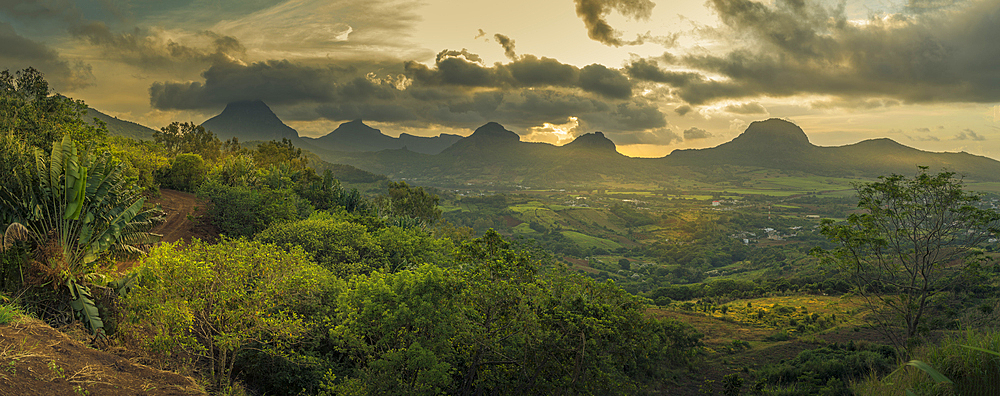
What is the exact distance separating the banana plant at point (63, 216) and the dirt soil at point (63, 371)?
5313 mm

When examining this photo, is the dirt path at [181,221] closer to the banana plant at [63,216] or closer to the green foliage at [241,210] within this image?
the green foliage at [241,210]

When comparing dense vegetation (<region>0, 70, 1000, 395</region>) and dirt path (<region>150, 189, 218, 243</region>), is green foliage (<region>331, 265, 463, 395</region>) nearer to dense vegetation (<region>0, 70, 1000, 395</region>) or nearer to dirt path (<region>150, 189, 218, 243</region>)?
dense vegetation (<region>0, 70, 1000, 395</region>)

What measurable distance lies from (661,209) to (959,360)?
677ft

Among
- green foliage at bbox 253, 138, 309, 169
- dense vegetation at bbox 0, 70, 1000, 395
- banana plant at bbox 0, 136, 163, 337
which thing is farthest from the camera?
green foliage at bbox 253, 138, 309, 169

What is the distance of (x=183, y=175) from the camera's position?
121 ft

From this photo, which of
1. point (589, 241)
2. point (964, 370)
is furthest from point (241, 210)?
point (589, 241)

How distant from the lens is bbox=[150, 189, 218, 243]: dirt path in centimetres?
2627

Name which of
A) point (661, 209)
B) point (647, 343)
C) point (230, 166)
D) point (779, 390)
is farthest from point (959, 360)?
point (661, 209)

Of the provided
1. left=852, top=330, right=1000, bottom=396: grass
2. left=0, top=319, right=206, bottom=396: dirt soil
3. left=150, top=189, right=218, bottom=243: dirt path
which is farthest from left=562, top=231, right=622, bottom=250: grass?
left=852, top=330, right=1000, bottom=396: grass

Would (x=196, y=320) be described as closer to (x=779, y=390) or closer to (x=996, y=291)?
(x=779, y=390)

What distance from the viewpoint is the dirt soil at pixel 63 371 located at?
21.0 ft

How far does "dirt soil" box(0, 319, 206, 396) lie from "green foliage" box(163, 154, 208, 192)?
108ft

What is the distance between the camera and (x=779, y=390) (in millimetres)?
20938

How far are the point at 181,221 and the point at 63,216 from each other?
1603cm
